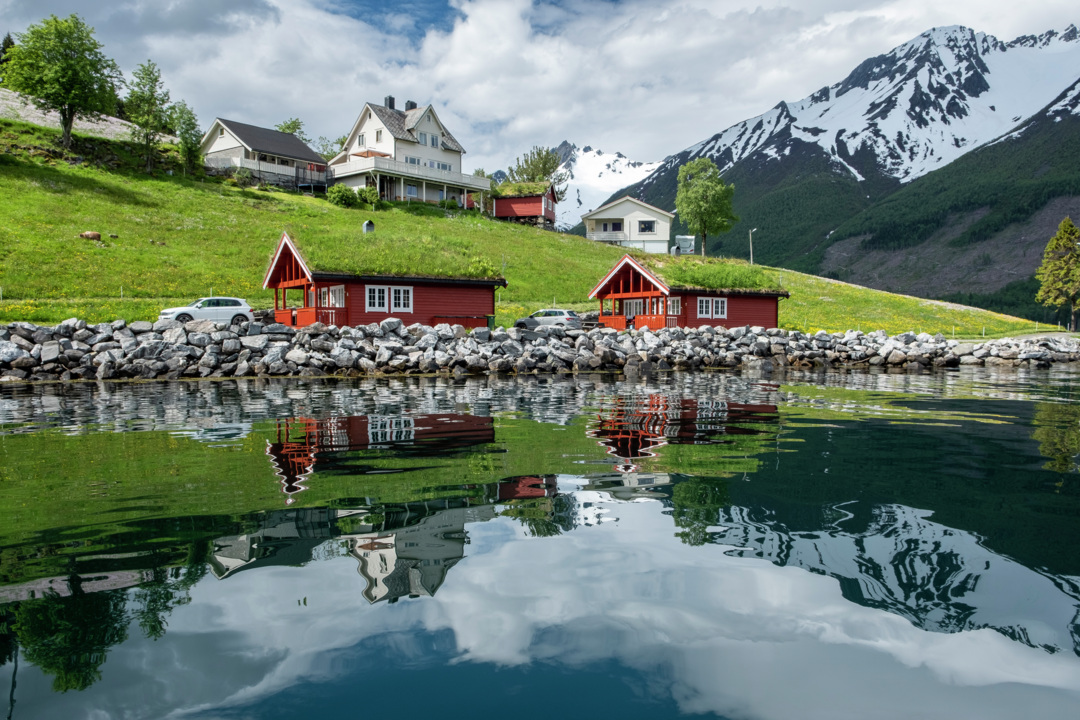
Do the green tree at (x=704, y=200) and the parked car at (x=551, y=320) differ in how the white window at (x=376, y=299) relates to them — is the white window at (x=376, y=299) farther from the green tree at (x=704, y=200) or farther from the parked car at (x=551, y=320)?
the green tree at (x=704, y=200)

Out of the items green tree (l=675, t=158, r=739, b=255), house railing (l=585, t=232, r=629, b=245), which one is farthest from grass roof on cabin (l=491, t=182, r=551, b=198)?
green tree (l=675, t=158, r=739, b=255)

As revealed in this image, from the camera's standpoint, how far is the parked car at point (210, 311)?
34.7m

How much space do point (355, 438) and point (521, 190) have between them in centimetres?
8346

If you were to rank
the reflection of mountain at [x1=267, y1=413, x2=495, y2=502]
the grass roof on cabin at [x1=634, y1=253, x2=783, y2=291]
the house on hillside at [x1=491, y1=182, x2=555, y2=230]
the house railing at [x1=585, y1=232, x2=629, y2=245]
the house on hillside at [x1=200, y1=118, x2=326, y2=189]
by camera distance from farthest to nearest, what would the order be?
the house railing at [x1=585, y1=232, x2=629, y2=245] < the house on hillside at [x1=491, y1=182, x2=555, y2=230] < the house on hillside at [x1=200, y1=118, x2=326, y2=189] < the grass roof on cabin at [x1=634, y1=253, x2=783, y2=291] < the reflection of mountain at [x1=267, y1=413, x2=495, y2=502]

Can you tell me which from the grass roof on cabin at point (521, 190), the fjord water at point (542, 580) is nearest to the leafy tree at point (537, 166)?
the grass roof on cabin at point (521, 190)

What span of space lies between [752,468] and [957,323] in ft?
215

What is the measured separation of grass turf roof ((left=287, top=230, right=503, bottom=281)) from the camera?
35.5 m

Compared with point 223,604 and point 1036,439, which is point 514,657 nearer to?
point 223,604

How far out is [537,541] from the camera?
5590 millimetres

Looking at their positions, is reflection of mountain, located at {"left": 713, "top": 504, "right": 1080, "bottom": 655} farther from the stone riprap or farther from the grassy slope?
the grassy slope

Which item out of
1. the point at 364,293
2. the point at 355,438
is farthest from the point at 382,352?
the point at 355,438

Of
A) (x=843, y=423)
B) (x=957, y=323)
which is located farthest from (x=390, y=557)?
(x=957, y=323)

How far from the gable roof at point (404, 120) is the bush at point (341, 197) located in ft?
43.8

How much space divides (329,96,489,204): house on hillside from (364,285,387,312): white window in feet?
153
